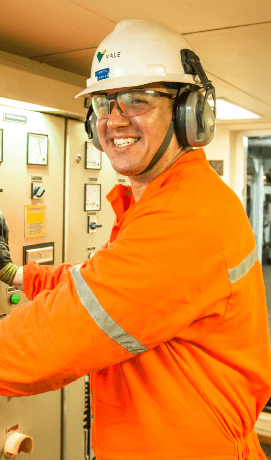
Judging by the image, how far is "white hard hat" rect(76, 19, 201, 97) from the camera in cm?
156

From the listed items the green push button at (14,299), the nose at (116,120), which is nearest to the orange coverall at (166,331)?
the nose at (116,120)

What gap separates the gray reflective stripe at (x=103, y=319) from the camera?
1260 millimetres

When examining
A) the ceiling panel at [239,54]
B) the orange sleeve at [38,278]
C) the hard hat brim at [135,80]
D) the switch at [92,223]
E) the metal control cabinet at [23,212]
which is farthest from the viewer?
the switch at [92,223]

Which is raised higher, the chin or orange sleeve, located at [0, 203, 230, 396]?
the chin

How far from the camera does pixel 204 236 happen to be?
1.27 metres

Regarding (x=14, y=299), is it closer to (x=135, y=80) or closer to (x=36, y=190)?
(x=36, y=190)

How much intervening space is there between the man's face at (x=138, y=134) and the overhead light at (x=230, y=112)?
8.46 feet

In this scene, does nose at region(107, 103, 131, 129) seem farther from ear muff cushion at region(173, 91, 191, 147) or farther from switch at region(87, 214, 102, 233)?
switch at region(87, 214, 102, 233)

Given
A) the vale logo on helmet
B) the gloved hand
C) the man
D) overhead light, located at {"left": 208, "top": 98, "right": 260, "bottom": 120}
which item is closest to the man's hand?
the gloved hand

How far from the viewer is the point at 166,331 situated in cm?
131

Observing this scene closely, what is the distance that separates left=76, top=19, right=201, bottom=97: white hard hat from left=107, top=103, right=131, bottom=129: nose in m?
0.09

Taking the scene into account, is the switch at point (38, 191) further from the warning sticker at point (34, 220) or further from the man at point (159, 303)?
the man at point (159, 303)

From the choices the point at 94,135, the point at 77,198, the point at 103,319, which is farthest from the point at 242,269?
the point at 77,198

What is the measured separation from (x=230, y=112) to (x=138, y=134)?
3344 millimetres
